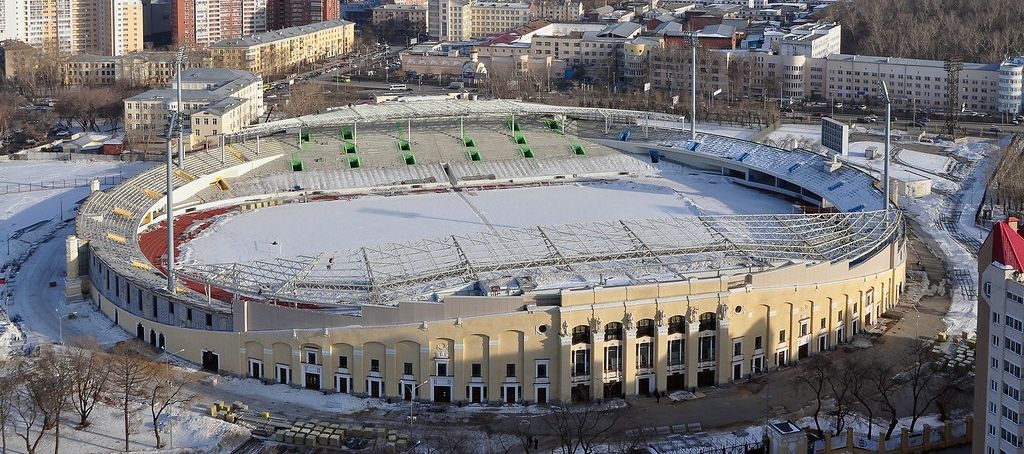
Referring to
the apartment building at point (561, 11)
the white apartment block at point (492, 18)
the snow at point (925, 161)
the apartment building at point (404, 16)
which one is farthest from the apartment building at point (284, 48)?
the snow at point (925, 161)

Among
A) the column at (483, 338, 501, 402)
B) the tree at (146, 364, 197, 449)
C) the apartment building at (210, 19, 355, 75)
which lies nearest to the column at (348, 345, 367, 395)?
the column at (483, 338, 501, 402)

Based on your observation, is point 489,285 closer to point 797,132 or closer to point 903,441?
point 903,441

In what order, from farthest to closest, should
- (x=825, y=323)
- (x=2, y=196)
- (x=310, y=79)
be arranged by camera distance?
(x=310, y=79), (x=2, y=196), (x=825, y=323)

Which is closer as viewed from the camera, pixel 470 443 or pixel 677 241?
pixel 470 443

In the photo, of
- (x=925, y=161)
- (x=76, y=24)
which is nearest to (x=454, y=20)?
(x=76, y=24)

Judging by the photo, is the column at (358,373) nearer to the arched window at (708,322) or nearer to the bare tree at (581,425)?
the bare tree at (581,425)

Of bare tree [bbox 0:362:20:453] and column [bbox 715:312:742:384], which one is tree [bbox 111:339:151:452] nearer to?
bare tree [bbox 0:362:20:453]

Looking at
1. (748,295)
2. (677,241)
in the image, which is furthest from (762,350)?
(677,241)

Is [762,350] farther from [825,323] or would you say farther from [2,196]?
[2,196]
